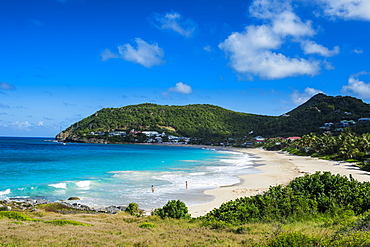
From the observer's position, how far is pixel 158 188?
90.8 ft

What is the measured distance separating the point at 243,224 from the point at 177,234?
3.37 metres

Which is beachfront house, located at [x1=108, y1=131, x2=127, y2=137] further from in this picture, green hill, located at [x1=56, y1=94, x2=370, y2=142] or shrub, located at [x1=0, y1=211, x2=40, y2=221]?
shrub, located at [x1=0, y1=211, x2=40, y2=221]

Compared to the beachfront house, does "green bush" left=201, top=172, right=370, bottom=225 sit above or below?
below

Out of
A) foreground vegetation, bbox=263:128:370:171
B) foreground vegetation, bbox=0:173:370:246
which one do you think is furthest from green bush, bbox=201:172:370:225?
foreground vegetation, bbox=263:128:370:171

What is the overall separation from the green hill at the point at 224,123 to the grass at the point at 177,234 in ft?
410

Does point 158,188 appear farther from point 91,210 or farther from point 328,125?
point 328,125

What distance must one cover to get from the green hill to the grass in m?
125

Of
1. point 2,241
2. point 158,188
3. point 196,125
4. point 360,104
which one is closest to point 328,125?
point 360,104

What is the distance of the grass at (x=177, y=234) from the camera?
8.15 metres

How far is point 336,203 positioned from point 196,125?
176 metres

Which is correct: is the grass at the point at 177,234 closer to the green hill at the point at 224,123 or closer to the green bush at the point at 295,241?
the green bush at the point at 295,241

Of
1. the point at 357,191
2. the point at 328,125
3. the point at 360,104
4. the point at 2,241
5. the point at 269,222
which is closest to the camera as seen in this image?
the point at 2,241

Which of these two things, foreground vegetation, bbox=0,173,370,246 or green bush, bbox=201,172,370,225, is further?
green bush, bbox=201,172,370,225

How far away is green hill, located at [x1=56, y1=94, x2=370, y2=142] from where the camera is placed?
144 meters
